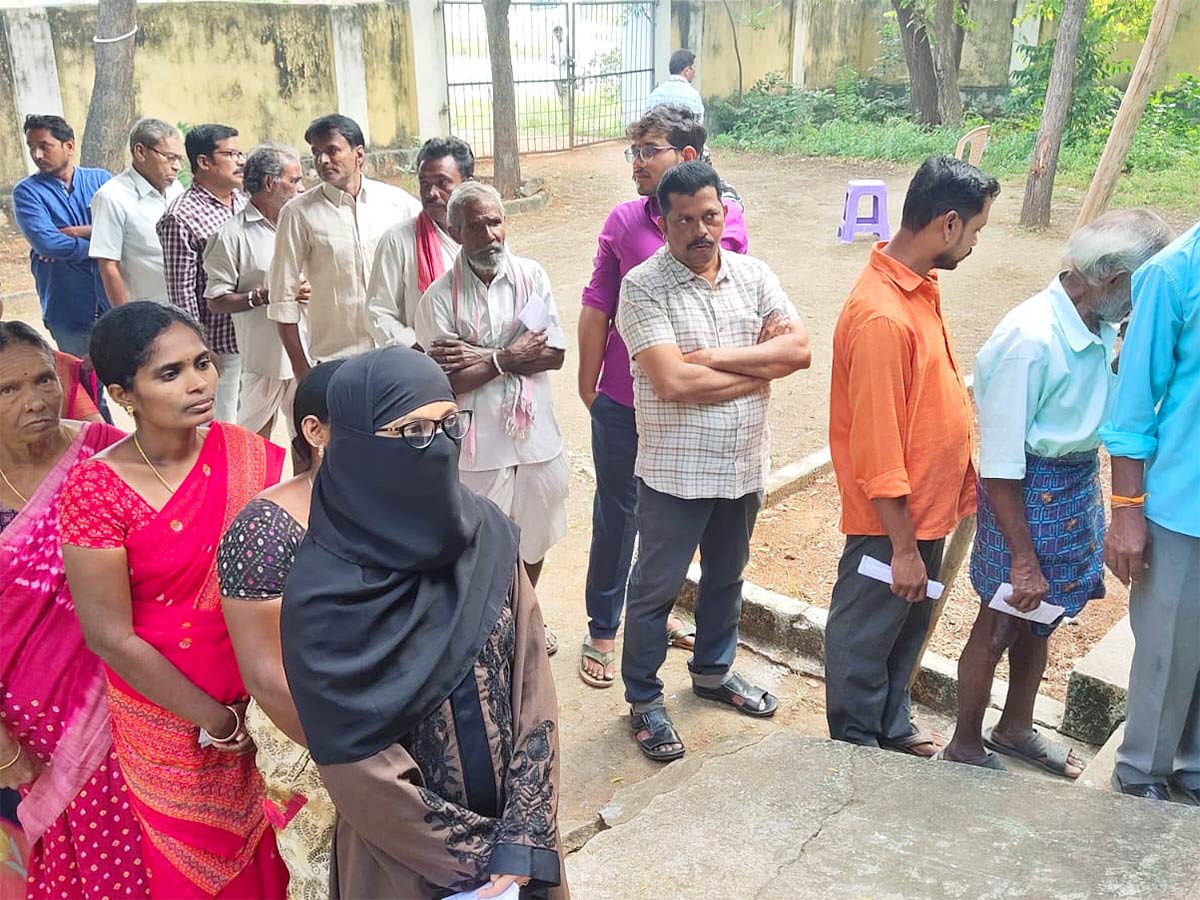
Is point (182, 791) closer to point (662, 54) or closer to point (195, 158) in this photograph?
point (195, 158)

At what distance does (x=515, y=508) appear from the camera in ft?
12.8

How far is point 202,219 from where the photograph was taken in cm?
489

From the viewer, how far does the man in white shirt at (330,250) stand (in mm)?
4477

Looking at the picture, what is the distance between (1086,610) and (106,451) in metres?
4.07

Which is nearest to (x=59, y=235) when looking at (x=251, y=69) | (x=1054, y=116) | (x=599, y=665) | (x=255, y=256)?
(x=255, y=256)

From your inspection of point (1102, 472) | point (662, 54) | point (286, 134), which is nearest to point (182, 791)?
point (1102, 472)

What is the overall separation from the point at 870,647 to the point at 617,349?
4.74 ft

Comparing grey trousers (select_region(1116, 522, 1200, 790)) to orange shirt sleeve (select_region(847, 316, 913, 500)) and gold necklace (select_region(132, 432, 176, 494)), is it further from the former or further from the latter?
gold necklace (select_region(132, 432, 176, 494))

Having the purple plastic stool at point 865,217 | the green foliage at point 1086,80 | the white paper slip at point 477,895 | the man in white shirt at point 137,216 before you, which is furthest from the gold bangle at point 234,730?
the green foliage at point 1086,80

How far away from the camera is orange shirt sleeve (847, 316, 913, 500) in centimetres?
298

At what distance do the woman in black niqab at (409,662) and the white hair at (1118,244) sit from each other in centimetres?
194

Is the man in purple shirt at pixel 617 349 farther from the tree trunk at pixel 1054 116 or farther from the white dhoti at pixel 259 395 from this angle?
the tree trunk at pixel 1054 116

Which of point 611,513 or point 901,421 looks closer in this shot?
point 901,421

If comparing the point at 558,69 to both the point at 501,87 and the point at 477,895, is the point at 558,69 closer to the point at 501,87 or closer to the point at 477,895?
the point at 501,87
